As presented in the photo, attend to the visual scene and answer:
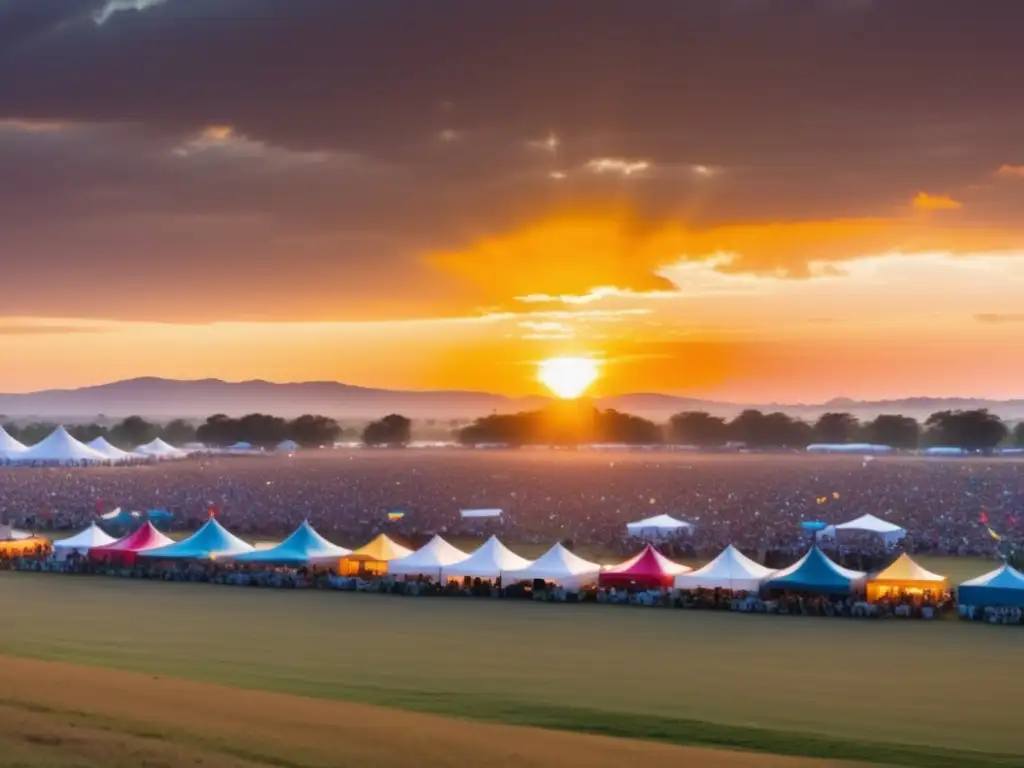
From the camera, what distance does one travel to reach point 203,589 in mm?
38125

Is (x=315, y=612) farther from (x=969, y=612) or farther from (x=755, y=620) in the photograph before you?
(x=969, y=612)

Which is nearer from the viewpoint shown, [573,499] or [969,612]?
[969,612]

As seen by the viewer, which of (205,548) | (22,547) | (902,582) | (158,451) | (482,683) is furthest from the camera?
(158,451)


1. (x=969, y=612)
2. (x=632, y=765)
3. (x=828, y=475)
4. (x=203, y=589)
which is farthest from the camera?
(x=828, y=475)

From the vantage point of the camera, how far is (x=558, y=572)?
36.6 meters

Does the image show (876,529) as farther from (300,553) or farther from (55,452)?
(55,452)

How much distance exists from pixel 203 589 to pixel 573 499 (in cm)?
5329

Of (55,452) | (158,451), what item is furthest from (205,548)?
(158,451)

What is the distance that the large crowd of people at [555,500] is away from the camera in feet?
185

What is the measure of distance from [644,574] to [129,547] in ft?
58.0

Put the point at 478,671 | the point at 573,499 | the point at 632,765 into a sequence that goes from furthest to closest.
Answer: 1. the point at 573,499
2. the point at 478,671
3. the point at 632,765

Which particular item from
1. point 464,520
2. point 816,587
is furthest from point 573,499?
point 816,587

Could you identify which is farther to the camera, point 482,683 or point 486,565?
point 486,565

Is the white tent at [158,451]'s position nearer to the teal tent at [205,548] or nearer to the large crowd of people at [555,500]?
the large crowd of people at [555,500]
